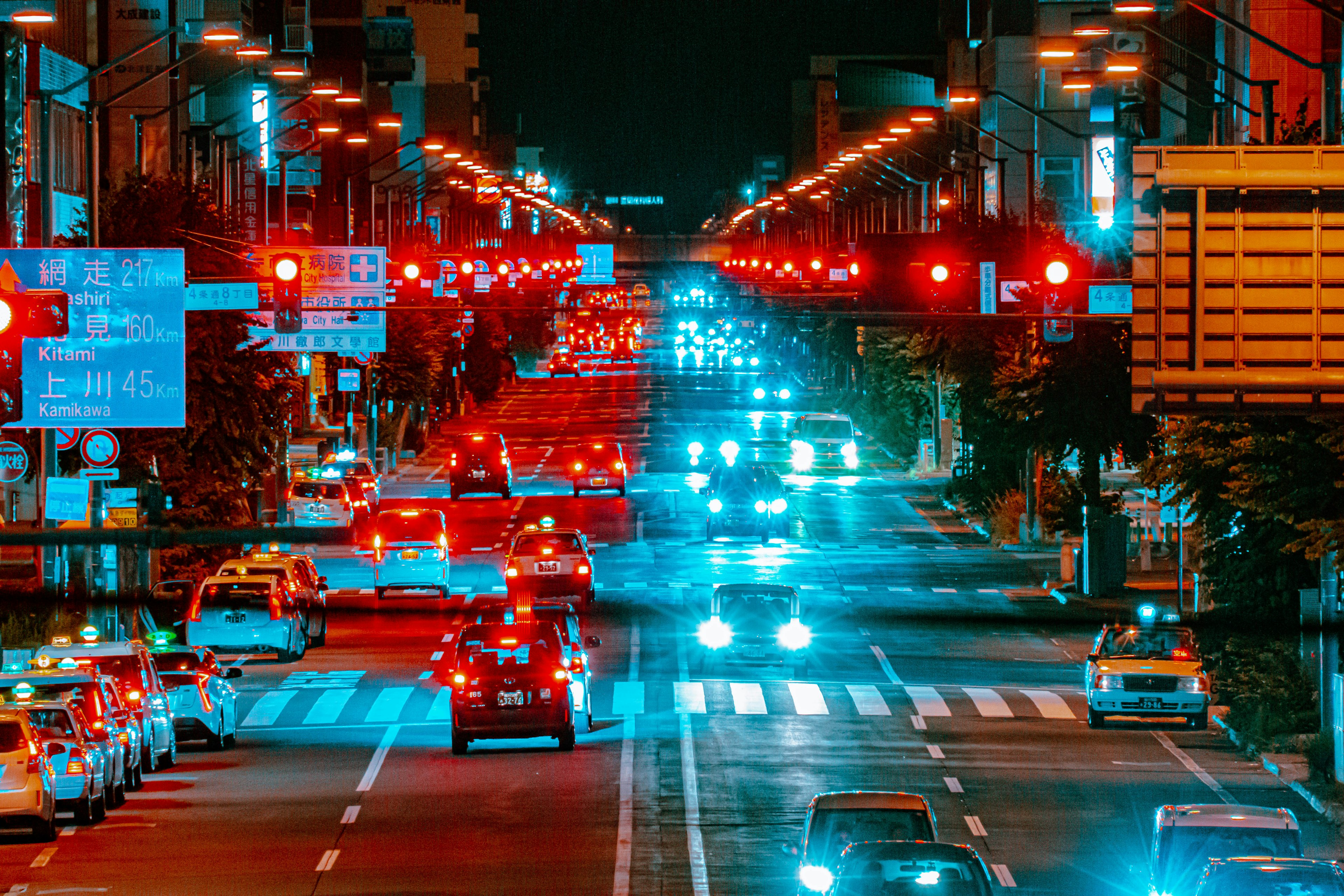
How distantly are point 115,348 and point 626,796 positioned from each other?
8344 mm

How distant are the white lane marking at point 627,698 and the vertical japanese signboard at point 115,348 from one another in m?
8.92

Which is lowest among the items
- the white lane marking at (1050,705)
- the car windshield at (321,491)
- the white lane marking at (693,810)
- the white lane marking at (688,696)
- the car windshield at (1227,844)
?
the white lane marking at (1050,705)

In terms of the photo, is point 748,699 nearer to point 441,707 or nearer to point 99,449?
point 441,707

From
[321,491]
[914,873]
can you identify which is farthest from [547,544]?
[914,873]

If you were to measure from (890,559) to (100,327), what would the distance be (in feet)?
104

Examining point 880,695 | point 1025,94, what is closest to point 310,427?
point 1025,94

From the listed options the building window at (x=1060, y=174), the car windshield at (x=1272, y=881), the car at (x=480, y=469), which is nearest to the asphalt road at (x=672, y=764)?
the car windshield at (x=1272, y=881)

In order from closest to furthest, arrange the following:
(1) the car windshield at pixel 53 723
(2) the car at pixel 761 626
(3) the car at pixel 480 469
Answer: (1) the car windshield at pixel 53 723 < (2) the car at pixel 761 626 < (3) the car at pixel 480 469

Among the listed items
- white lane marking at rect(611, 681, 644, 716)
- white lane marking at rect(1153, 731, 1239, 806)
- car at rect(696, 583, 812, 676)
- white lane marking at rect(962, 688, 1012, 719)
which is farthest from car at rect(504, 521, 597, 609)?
white lane marking at rect(1153, 731, 1239, 806)

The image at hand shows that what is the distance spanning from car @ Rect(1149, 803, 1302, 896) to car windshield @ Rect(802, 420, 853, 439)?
70.5 m

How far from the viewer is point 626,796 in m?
26.0

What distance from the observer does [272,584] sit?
39406 millimetres

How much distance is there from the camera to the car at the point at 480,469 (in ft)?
231

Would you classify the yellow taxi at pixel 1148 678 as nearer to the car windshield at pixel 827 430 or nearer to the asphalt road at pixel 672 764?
the asphalt road at pixel 672 764
